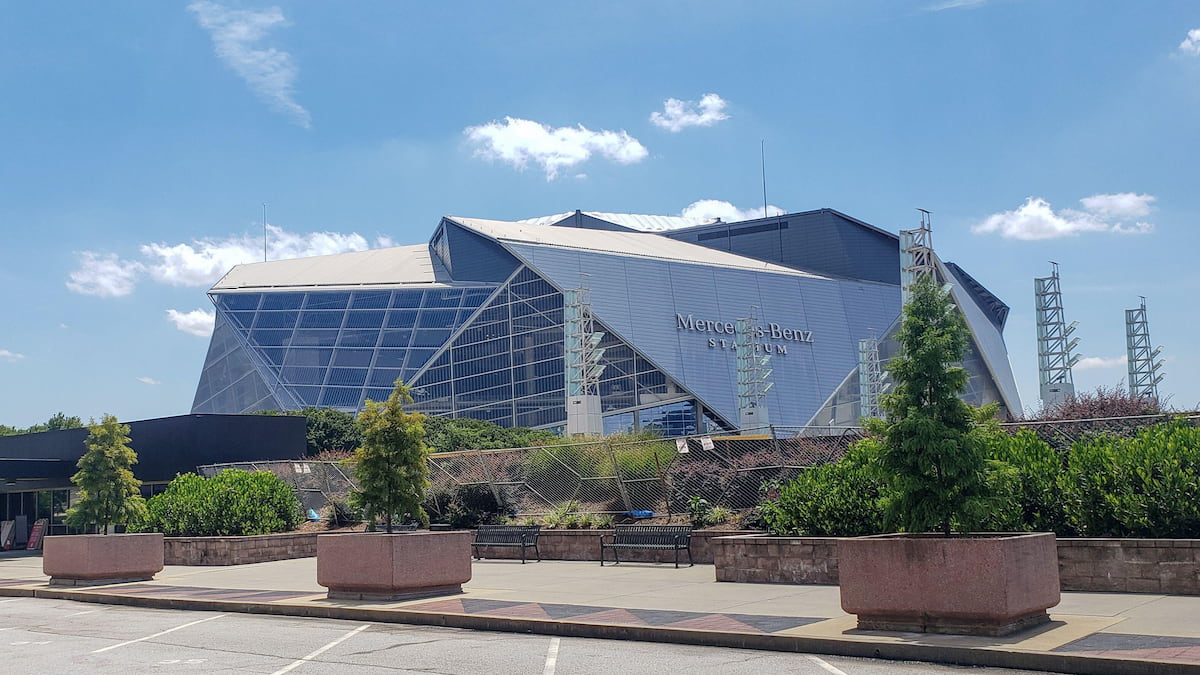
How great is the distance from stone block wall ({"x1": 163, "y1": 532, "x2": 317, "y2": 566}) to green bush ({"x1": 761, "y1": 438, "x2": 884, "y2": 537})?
13.6 metres

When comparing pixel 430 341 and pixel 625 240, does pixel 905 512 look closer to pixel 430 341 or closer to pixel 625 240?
pixel 430 341

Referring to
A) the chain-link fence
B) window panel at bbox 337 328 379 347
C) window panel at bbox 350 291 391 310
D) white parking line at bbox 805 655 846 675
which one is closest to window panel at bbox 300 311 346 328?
window panel at bbox 337 328 379 347

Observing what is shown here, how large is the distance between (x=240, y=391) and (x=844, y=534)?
7672cm

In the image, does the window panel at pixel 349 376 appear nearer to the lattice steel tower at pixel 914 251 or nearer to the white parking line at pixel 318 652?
the lattice steel tower at pixel 914 251

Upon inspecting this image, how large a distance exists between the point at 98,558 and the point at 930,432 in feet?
54.6

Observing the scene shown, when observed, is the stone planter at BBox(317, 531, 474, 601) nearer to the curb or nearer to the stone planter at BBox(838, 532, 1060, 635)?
the curb

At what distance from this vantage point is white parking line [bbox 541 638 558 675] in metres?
10.6

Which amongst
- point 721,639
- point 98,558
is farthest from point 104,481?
point 721,639

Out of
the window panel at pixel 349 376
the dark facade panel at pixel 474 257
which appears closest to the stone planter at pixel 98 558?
the window panel at pixel 349 376

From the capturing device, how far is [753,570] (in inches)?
715

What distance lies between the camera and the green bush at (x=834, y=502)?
17766 mm

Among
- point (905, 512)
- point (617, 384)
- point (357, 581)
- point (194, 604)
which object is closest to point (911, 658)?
point (905, 512)

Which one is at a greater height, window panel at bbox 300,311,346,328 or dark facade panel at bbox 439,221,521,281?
dark facade panel at bbox 439,221,521,281

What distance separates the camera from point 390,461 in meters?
17.3
